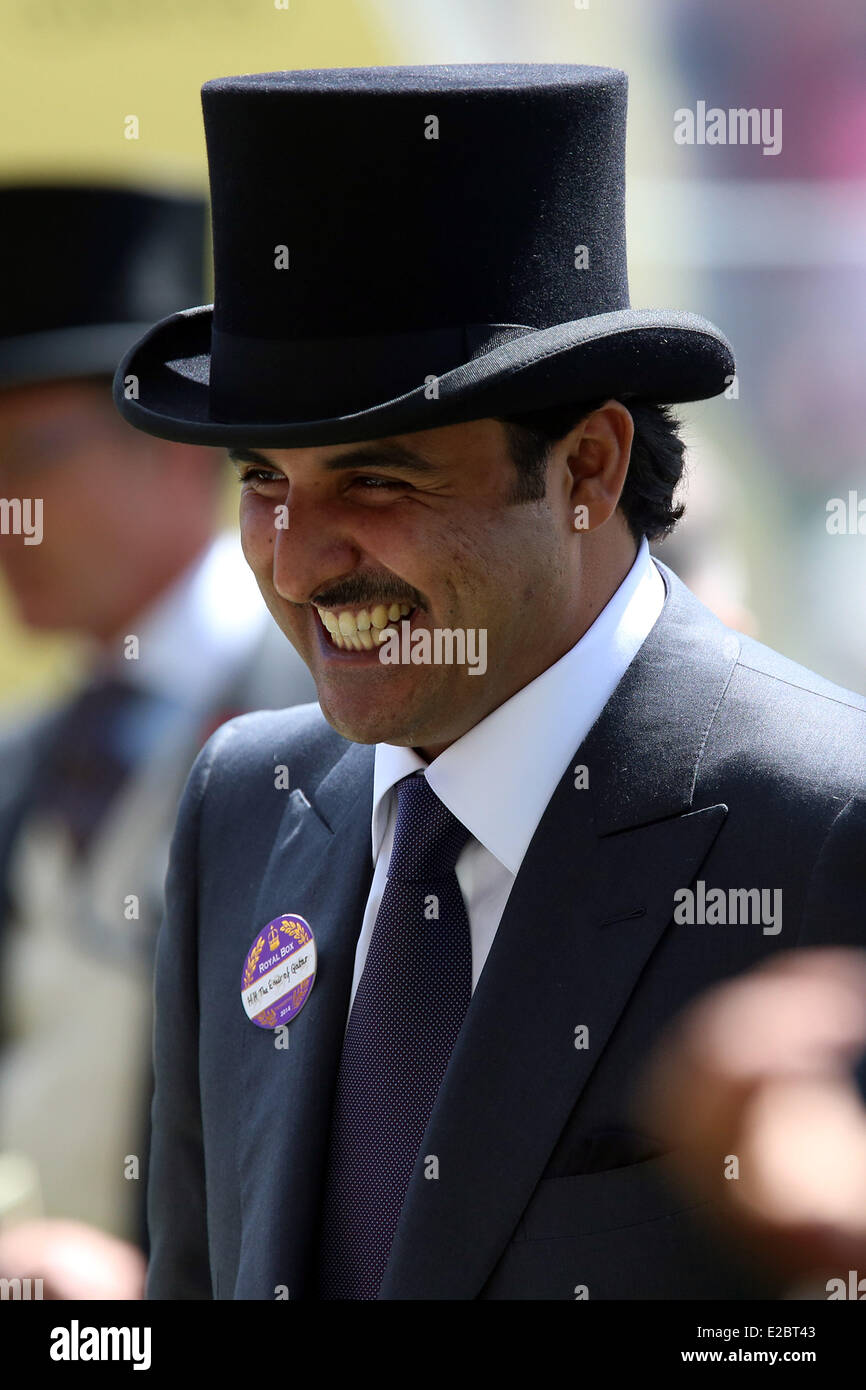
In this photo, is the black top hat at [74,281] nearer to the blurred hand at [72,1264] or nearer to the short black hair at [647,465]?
the short black hair at [647,465]

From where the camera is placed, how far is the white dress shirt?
1.84m

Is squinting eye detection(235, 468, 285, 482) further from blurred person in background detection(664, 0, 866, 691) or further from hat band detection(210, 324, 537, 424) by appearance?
blurred person in background detection(664, 0, 866, 691)

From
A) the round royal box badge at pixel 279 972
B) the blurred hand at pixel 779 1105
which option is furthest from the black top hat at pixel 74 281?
the blurred hand at pixel 779 1105

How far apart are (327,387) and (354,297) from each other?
10cm

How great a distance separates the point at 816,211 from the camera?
169 inches

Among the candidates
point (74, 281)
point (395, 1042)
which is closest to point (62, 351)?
point (74, 281)

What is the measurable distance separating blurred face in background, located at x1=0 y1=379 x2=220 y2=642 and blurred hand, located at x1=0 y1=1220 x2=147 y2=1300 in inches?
62.2

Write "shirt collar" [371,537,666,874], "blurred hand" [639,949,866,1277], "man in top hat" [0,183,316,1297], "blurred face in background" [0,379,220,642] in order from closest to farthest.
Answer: "blurred hand" [639,949,866,1277] → "shirt collar" [371,537,666,874] → "man in top hat" [0,183,316,1297] → "blurred face in background" [0,379,220,642]

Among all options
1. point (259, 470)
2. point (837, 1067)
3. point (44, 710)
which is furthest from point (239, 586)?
point (837, 1067)

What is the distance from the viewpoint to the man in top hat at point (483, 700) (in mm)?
1677

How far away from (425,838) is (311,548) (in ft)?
1.16

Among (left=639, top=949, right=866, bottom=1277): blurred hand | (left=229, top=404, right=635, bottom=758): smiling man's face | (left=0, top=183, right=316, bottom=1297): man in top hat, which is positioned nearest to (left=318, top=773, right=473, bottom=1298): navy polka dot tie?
(left=229, top=404, right=635, bottom=758): smiling man's face

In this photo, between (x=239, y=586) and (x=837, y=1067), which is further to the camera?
(x=239, y=586)
